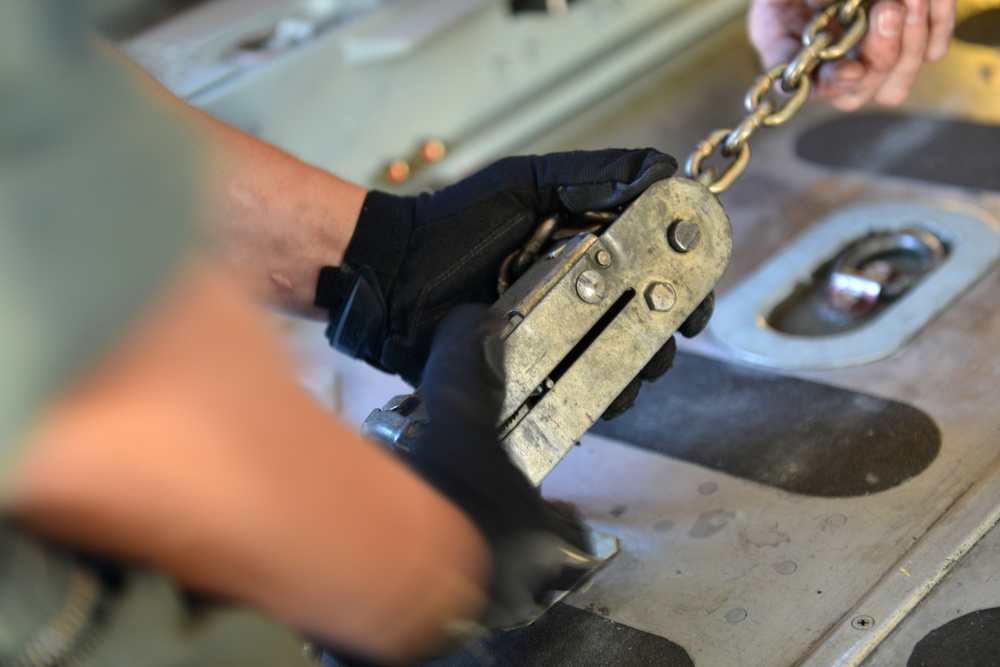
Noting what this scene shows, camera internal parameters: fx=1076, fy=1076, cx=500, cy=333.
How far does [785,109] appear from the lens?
4.16 ft

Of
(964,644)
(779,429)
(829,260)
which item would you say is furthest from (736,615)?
(829,260)

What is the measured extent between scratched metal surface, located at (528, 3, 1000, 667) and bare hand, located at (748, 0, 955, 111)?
11.0 inches

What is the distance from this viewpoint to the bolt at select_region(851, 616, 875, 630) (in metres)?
1.06

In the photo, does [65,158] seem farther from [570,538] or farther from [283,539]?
[570,538]

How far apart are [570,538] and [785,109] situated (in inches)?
22.2

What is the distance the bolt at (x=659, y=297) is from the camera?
1.14 m

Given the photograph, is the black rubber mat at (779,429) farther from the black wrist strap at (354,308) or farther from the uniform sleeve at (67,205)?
the uniform sleeve at (67,205)

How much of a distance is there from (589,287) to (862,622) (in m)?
0.43

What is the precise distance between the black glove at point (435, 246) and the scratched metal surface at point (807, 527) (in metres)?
0.30

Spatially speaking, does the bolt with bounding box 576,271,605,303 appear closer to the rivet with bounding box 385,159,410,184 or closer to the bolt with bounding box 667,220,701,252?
the bolt with bounding box 667,220,701,252

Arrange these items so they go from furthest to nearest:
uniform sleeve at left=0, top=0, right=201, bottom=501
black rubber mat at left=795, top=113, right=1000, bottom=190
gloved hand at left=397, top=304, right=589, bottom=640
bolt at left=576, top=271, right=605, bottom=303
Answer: black rubber mat at left=795, top=113, right=1000, bottom=190, bolt at left=576, top=271, right=605, bottom=303, gloved hand at left=397, top=304, right=589, bottom=640, uniform sleeve at left=0, top=0, right=201, bottom=501

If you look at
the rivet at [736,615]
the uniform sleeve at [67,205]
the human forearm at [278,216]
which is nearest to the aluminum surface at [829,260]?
the rivet at [736,615]

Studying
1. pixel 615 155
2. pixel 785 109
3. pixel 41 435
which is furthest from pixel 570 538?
pixel 41 435

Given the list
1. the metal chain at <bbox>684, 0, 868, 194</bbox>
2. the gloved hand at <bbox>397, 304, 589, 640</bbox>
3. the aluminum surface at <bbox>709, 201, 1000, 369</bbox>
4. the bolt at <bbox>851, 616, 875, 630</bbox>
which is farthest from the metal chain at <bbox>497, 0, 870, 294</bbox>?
the bolt at <bbox>851, 616, 875, 630</bbox>
